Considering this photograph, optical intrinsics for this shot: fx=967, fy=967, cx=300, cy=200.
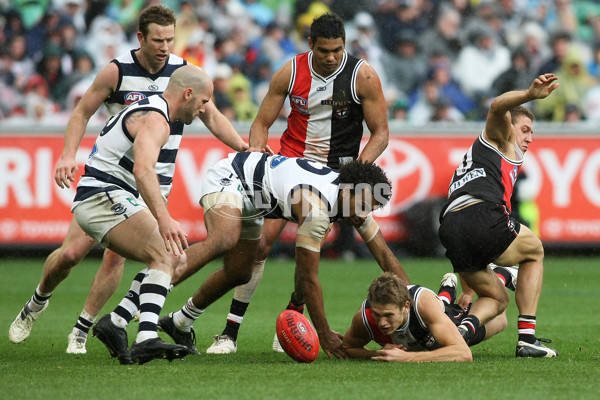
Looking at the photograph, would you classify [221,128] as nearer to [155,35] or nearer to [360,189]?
[155,35]

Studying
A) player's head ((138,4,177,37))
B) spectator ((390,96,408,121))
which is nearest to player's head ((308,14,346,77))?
player's head ((138,4,177,37))

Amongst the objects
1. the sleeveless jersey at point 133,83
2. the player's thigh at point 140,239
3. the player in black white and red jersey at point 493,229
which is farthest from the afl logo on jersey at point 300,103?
the player's thigh at point 140,239

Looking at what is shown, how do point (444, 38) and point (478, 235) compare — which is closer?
point (478, 235)

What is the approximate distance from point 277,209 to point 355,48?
9.88 m

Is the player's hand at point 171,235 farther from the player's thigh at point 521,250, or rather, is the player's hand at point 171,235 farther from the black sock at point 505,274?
the black sock at point 505,274

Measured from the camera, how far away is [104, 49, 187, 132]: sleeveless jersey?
23.6 feet

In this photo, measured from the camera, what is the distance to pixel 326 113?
7.84m

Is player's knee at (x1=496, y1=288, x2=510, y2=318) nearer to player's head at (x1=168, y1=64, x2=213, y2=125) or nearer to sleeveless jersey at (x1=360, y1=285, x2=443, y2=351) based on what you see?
sleeveless jersey at (x1=360, y1=285, x2=443, y2=351)

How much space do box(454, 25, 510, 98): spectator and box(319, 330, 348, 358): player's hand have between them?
10540 mm

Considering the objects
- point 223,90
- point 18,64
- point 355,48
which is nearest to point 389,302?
point 223,90

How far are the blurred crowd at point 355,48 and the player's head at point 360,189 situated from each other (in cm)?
903

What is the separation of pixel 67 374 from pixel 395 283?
2065 mm

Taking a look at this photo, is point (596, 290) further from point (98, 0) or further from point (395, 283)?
point (98, 0)

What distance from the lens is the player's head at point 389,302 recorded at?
6.00 metres
